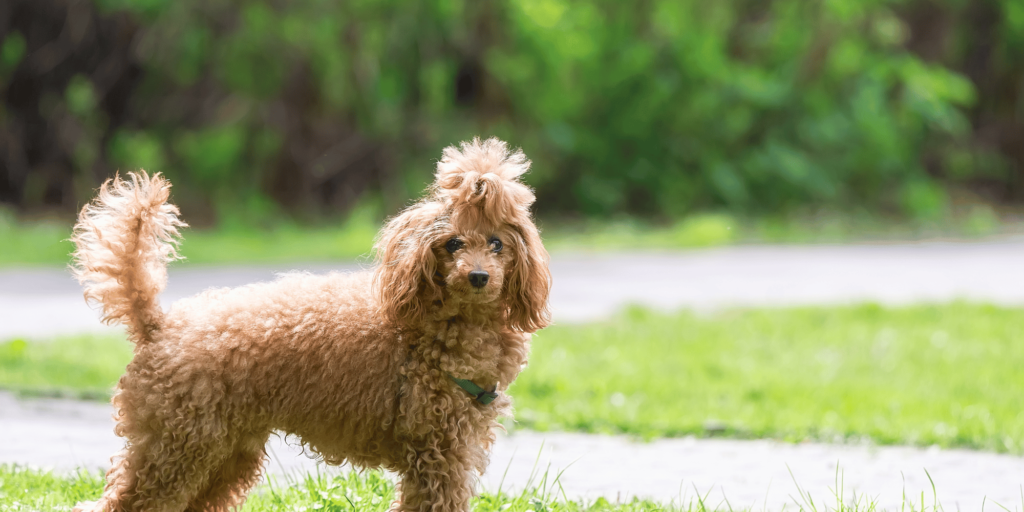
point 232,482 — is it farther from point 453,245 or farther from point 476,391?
point 453,245

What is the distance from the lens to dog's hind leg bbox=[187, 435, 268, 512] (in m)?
3.89

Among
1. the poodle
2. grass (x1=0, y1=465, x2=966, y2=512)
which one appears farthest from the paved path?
the poodle

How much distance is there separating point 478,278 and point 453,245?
176mm

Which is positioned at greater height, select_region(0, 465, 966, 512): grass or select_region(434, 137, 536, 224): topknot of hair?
select_region(434, 137, 536, 224): topknot of hair

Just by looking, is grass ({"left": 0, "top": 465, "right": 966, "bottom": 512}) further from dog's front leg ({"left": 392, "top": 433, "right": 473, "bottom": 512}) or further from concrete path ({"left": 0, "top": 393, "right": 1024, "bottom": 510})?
dog's front leg ({"left": 392, "top": 433, "right": 473, "bottom": 512})

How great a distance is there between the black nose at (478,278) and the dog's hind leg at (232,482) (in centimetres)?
101

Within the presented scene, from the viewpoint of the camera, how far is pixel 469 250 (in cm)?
357

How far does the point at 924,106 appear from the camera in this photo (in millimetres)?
18531

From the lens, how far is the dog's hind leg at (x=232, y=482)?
389cm

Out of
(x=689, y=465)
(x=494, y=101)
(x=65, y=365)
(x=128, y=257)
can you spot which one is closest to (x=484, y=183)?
(x=128, y=257)

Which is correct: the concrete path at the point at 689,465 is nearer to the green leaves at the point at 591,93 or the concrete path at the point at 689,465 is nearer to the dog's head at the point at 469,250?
the dog's head at the point at 469,250

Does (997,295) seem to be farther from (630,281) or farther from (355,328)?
(355,328)

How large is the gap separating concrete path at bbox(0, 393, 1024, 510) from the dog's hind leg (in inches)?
31.4

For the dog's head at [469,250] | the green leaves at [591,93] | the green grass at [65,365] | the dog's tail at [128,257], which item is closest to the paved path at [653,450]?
the green grass at [65,365]
